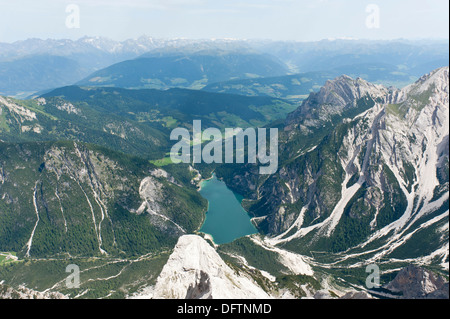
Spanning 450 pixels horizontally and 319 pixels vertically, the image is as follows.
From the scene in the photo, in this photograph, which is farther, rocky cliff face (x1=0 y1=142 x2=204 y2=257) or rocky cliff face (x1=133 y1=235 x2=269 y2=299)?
rocky cliff face (x1=0 y1=142 x2=204 y2=257)

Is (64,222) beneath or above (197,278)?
beneath

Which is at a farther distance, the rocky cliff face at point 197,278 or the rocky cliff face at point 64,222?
the rocky cliff face at point 64,222

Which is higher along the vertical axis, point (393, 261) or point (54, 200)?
point (54, 200)

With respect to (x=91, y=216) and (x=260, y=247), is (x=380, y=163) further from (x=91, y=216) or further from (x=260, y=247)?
(x=91, y=216)

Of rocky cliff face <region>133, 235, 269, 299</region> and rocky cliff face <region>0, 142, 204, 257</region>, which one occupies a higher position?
rocky cliff face <region>133, 235, 269, 299</region>

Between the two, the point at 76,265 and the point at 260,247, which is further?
the point at 260,247

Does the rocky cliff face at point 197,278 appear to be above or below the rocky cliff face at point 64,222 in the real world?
above

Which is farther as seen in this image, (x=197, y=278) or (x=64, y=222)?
(x=64, y=222)
